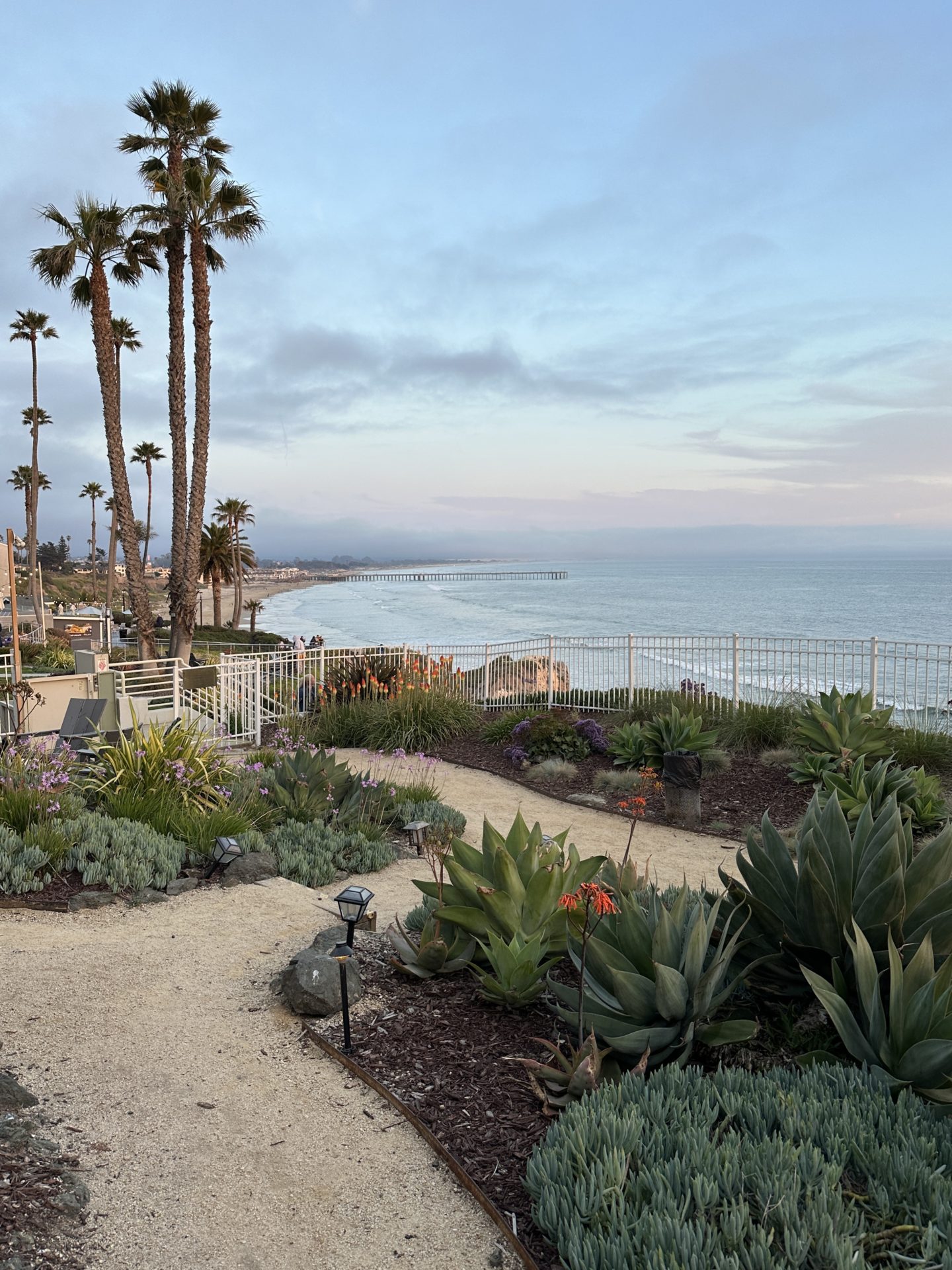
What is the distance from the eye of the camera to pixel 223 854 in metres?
5.98

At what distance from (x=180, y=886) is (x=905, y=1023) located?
4646 millimetres

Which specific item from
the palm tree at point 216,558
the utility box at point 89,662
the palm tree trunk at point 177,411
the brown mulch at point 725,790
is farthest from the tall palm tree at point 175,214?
the palm tree at point 216,558

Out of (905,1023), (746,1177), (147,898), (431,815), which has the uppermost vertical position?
(905,1023)

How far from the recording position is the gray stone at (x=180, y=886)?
5742 mm

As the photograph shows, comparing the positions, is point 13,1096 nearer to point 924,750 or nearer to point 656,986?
point 656,986

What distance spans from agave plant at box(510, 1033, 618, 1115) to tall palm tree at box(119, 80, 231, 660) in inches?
692

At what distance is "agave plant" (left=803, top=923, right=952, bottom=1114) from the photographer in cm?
256

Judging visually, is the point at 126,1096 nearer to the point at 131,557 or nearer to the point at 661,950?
the point at 661,950

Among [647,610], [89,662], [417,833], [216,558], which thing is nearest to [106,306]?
[89,662]

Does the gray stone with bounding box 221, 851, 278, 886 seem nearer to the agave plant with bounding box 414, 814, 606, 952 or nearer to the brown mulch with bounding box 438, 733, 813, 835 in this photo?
the agave plant with bounding box 414, 814, 606, 952

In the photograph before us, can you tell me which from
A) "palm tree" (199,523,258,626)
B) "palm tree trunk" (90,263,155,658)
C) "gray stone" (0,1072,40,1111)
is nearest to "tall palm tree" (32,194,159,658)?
"palm tree trunk" (90,263,155,658)

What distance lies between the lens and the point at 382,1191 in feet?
8.79

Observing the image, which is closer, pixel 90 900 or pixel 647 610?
pixel 90 900

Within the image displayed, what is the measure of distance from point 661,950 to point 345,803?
4.86 meters
